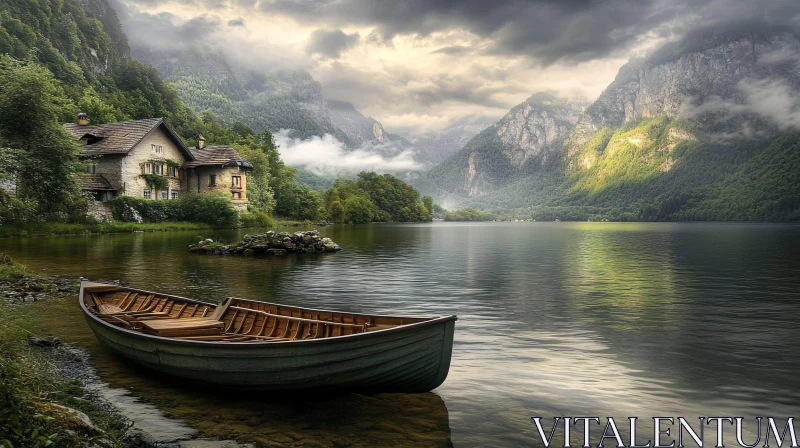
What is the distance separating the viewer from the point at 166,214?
6631cm

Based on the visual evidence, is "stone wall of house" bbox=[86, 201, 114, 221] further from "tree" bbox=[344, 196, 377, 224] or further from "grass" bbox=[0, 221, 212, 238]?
"tree" bbox=[344, 196, 377, 224]

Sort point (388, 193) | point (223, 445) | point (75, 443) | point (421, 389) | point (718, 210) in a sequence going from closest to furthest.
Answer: point (75, 443) < point (223, 445) < point (421, 389) < point (388, 193) < point (718, 210)

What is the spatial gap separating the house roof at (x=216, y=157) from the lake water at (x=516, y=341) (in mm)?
40087

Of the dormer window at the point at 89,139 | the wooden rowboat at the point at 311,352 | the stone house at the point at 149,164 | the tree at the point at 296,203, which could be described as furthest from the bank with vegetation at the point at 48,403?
the tree at the point at 296,203

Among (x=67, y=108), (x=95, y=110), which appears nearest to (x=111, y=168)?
(x=67, y=108)

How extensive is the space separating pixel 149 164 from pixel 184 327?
206 ft

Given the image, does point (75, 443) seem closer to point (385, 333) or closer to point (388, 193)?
point (385, 333)

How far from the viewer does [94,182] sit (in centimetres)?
6066

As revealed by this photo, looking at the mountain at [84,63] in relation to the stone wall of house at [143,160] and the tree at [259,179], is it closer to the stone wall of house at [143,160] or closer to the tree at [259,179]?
the stone wall of house at [143,160]

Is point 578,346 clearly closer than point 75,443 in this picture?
No

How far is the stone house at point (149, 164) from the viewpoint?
61.6 meters

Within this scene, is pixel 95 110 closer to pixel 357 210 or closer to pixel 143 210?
pixel 143 210

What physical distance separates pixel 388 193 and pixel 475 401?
15613 cm

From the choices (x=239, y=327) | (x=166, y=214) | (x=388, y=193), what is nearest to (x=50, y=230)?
(x=166, y=214)
